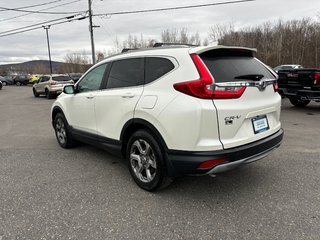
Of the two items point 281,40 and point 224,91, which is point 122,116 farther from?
point 281,40

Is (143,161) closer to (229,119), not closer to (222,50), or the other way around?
(229,119)

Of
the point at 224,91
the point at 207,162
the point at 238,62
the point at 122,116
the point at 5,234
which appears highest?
the point at 238,62

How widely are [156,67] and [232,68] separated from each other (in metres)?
0.90

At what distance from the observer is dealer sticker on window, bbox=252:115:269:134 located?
2.94 meters

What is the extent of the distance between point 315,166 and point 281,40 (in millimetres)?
41983

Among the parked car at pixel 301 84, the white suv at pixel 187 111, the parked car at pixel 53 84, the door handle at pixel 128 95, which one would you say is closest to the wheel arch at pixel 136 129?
the white suv at pixel 187 111

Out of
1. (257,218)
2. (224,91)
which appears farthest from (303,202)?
(224,91)

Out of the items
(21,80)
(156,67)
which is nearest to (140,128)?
(156,67)

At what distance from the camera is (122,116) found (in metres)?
3.42

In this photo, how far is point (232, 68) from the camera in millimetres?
2969

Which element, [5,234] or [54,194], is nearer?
[5,234]

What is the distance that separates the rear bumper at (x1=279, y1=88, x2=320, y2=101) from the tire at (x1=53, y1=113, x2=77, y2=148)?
764cm

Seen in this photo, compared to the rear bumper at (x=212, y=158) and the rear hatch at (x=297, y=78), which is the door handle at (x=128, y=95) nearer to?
the rear bumper at (x=212, y=158)

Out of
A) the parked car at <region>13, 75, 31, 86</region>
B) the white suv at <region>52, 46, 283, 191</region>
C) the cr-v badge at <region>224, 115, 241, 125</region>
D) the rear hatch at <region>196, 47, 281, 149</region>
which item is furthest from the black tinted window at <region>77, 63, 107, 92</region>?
the parked car at <region>13, 75, 31, 86</region>
